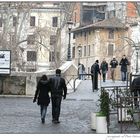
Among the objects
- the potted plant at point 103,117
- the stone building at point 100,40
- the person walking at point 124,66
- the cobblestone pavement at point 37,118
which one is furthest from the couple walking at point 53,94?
the stone building at point 100,40

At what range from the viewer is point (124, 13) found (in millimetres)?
60531

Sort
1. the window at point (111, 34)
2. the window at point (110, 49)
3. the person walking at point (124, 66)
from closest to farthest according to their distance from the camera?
the person walking at point (124, 66), the window at point (111, 34), the window at point (110, 49)

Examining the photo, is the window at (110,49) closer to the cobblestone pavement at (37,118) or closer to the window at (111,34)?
the window at (111,34)

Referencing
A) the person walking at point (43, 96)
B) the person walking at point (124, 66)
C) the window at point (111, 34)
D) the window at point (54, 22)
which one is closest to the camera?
the person walking at point (43, 96)

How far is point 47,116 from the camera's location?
17922mm

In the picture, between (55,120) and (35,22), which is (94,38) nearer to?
(35,22)

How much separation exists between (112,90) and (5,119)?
12.9 ft

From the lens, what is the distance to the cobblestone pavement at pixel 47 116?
14.6 m

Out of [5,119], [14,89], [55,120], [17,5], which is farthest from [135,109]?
[17,5]

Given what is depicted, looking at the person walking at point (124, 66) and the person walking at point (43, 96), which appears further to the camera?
the person walking at point (124, 66)

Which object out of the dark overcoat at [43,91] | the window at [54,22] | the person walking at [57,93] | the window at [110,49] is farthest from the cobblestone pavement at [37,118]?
the window at [110,49]

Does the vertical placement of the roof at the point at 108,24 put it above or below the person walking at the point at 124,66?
above

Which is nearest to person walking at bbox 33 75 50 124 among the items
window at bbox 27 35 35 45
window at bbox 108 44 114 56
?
window at bbox 27 35 35 45

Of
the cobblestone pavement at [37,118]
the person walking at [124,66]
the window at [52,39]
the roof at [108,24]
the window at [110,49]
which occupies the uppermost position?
the roof at [108,24]
